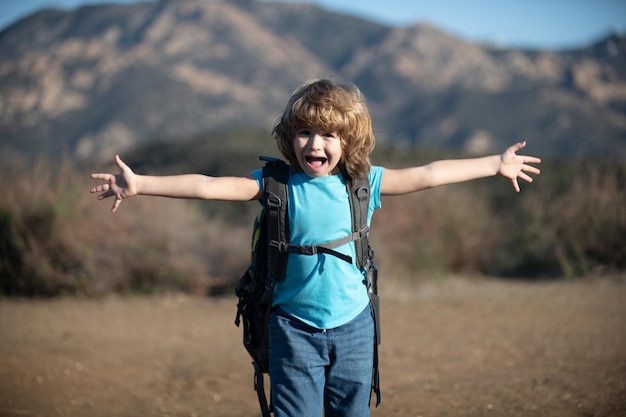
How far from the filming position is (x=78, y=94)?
86.6m

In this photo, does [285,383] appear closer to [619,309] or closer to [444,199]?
[619,309]

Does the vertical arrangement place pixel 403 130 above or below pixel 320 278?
above

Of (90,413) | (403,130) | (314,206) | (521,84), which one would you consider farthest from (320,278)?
(521,84)

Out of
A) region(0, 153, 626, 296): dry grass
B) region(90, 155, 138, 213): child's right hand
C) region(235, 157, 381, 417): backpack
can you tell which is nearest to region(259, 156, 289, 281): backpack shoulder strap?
region(235, 157, 381, 417): backpack

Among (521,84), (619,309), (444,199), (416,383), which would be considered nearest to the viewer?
(416,383)

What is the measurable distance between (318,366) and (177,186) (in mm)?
984

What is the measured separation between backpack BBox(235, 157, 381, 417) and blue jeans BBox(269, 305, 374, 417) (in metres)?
0.08

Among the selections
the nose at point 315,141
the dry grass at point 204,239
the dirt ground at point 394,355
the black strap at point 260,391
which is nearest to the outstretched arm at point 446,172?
the nose at point 315,141

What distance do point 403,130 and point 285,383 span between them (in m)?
97.1

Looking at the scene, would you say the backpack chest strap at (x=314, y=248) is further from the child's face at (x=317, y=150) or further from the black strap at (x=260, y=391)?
the black strap at (x=260, y=391)

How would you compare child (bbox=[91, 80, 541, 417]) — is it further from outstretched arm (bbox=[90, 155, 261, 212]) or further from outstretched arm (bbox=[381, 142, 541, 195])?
outstretched arm (bbox=[381, 142, 541, 195])

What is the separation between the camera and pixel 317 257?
2.93m

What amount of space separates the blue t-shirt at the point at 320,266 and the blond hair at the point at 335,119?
0.42 ft

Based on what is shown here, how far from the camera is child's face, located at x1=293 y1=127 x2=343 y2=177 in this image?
114 inches
